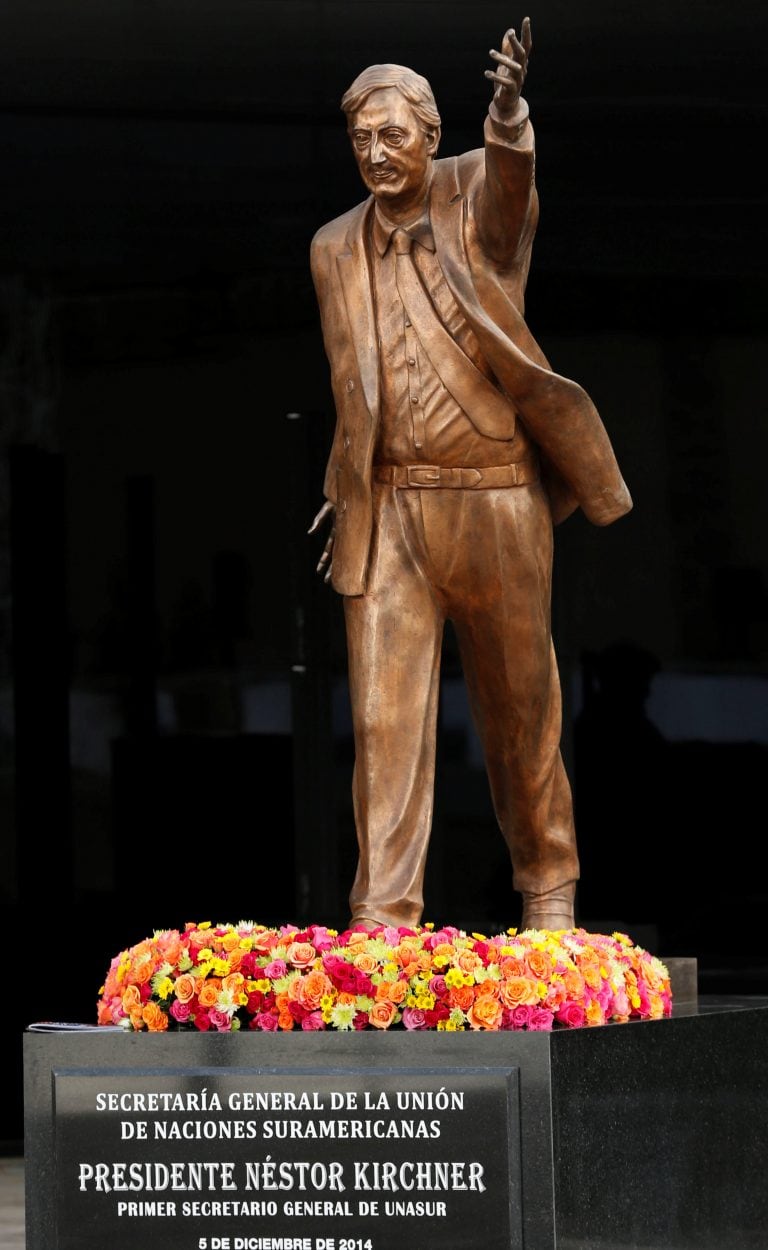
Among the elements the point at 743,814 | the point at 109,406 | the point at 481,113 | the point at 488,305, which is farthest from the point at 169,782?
the point at 488,305

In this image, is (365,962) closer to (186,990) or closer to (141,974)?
(186,990)

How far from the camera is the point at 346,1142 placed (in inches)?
205

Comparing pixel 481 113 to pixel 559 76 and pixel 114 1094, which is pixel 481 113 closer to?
pixel 559 76

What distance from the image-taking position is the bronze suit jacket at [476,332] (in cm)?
607

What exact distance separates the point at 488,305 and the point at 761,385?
4912 millimetres

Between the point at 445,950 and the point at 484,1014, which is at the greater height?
the point at 445,950

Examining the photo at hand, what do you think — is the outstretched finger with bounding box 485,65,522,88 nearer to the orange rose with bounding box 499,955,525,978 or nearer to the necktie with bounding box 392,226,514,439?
the necktie with bounding box 392,226,514,439

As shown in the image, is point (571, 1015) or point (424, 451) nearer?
point (571, 1015)

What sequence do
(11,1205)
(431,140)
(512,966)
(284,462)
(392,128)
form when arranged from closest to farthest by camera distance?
(512,966) < (392,128) < (431,140) < (11,1205) < (284,462)

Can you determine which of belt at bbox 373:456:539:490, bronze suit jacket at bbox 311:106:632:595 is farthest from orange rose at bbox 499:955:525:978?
belt at bbox 373:456:539:490

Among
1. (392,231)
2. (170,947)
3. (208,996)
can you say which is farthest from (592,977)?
(392,231)

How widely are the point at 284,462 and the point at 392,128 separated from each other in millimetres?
4806

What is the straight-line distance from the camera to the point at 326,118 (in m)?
10.7

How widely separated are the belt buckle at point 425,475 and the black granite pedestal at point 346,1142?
1.41 m
